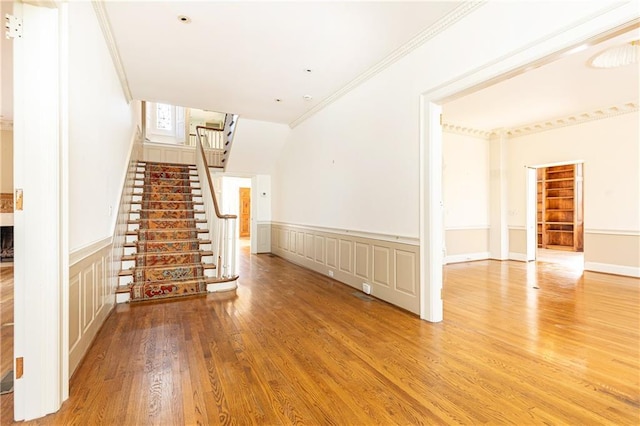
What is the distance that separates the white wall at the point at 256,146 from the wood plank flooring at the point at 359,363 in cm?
411

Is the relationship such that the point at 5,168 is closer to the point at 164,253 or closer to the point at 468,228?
the point at 164,253

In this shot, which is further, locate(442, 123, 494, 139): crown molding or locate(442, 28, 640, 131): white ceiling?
locate(442, 123, 494, 139): crown molding

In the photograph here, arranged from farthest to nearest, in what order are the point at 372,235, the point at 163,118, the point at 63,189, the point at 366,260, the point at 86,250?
the point at 163,118 → the point at 366,260 → the point at 372,235 → the point at 86,250 → the point at 63,189

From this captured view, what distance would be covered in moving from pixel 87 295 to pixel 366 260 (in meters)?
3.25

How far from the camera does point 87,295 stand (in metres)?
2.66

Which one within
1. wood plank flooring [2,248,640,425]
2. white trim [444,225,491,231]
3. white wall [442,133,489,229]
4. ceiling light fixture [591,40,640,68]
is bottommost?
wood plank flooring [2,248,640,425]

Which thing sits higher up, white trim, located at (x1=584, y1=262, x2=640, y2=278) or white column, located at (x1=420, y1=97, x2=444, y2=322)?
white column, located at (x1=420, y1=97, x2=444, y2=322)

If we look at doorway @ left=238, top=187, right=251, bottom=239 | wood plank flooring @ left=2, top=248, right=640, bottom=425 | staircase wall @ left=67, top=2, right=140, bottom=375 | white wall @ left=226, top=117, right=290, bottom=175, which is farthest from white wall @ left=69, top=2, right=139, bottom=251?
doorway @ left=238, top=187, right=251, bottom=239

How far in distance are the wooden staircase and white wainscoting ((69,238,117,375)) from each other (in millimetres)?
798

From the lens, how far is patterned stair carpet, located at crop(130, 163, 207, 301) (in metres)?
4.40

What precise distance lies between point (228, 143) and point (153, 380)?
6379mm

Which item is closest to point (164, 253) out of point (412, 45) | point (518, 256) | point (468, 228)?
point (412, 45)

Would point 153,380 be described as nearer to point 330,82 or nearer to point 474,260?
point 330,82

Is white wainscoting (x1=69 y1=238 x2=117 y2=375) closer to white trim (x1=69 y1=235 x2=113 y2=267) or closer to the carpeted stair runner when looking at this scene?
white trim (x1=69 y1=235 x2=113 y2=267)
